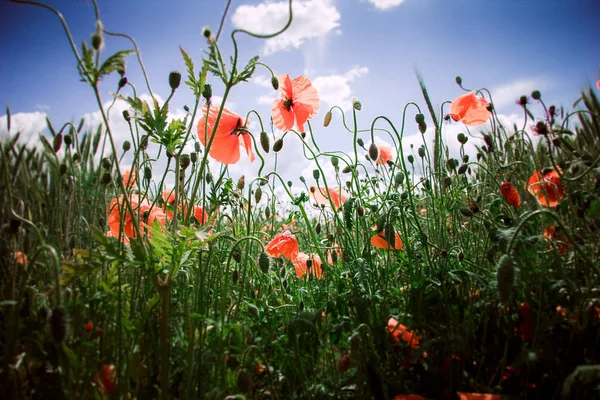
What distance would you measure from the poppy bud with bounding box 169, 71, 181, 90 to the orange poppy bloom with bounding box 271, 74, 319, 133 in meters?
0.79

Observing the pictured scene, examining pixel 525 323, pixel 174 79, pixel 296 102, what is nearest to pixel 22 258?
pixel 174 79

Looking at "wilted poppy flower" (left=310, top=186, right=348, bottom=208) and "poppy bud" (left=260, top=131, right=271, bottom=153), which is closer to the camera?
"poppy bud" (left=260, top=131, right=271, bottom=153)

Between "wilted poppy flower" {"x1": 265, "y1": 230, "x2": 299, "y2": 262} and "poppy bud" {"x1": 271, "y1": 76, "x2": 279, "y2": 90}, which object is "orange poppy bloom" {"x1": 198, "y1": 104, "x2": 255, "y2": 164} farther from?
"wilted poppy flower" {"x1": 265, "y1": 230, "x2": 299, "y2": 262}

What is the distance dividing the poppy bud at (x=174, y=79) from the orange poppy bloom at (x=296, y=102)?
0.79 m

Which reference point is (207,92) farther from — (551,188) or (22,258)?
(551,188)

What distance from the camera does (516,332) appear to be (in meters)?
1.25

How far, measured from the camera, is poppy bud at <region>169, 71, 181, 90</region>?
1360 mm

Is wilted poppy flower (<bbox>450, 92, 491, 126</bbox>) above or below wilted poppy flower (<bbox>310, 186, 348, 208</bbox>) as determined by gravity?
above

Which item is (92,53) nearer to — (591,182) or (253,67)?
(253,67)

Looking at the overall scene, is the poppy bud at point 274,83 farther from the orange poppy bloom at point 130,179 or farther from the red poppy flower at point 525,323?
the red poppy flower at point 525,323

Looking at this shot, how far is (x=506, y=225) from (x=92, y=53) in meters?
1.57

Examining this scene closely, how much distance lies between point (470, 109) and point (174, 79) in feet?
6.07

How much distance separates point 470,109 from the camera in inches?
93.0

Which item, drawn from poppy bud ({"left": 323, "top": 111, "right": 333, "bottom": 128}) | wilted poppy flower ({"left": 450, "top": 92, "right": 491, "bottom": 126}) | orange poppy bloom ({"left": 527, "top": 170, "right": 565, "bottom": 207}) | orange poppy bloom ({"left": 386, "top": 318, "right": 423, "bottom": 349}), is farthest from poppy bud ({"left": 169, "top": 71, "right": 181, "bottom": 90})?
wilted poppy flower ({"left": 450, "top": 92, "right": 491, "bottom": 126})
